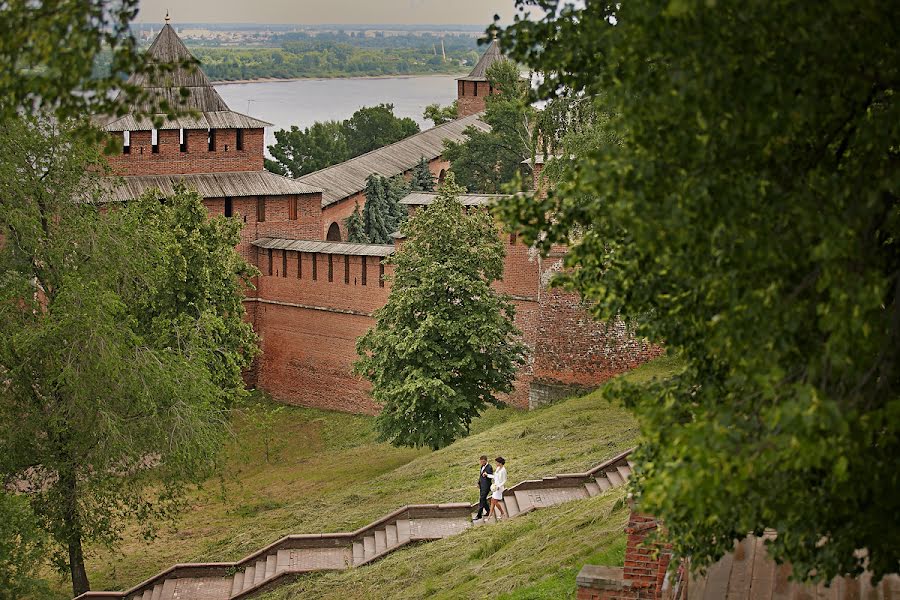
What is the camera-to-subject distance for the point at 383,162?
3766 centimetres

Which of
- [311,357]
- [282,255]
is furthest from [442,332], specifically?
[282,255]

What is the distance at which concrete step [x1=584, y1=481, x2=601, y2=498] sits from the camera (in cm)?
1337

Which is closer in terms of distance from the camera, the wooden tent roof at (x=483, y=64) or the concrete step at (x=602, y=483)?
the concrete step at (x=602, y=483)

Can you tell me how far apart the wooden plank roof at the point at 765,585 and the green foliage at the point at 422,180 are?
97.8 feet

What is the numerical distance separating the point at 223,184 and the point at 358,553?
48.8ft

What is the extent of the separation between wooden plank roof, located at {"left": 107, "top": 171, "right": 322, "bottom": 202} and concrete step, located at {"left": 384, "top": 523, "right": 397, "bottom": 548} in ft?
43.1

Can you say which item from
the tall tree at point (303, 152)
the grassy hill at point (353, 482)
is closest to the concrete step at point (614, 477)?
the grassy hill at point (353, 482)

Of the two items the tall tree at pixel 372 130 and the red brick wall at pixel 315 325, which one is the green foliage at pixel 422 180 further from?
the tall tree at pixel 372 130

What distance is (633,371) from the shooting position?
65.9ft

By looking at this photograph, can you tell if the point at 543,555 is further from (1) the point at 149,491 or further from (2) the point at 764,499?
(1) the point at 149,491

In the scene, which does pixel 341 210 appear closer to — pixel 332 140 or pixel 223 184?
pixel 223 184

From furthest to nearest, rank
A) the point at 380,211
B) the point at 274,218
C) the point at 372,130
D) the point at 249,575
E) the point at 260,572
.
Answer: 1. the point at 372,130
2. the point at 380,211
3. the point at 274,218
4. the point at 249,575
5. the point at 260,572

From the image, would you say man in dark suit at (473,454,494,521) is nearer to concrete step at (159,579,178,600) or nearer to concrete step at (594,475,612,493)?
concrete step at (594,475,612,493)

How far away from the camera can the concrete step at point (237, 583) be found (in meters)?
14.5
